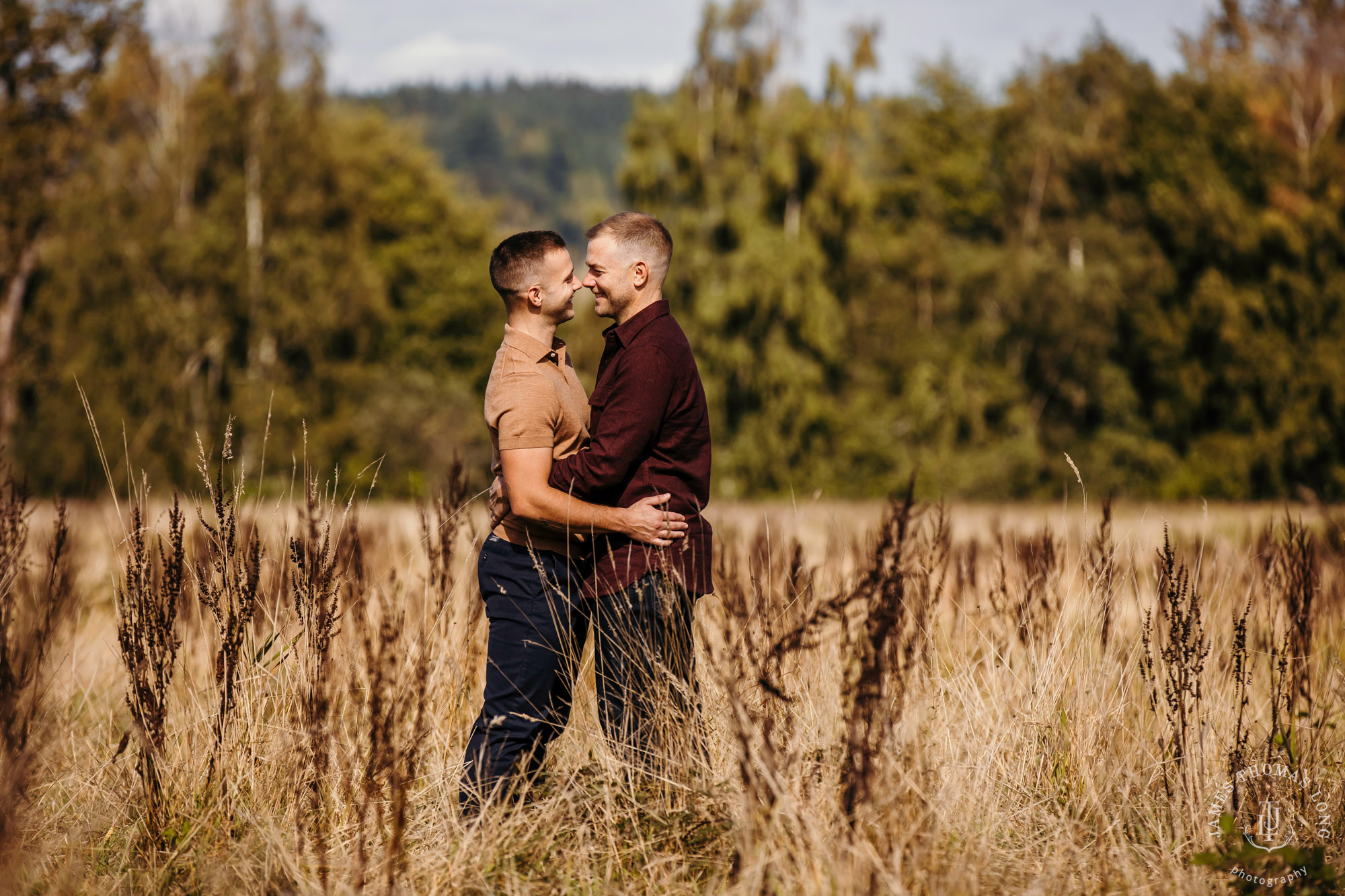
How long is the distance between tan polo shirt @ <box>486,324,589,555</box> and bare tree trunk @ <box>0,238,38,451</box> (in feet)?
69.0

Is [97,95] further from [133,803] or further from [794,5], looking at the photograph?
[133,803]

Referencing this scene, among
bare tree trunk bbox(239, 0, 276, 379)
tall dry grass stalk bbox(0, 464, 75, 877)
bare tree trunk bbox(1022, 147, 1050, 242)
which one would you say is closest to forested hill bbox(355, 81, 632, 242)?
bare tree trunk bbox(1022, 147, 1050, 242)

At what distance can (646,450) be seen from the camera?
9.80 feet

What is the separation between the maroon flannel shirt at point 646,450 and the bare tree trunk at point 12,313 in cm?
2121

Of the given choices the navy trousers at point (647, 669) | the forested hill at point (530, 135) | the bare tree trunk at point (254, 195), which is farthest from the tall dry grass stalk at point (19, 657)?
the forested hill at point (530, 135)

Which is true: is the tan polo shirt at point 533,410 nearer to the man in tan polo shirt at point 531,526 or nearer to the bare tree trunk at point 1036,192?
the man in tan polo shirt at point 531,526

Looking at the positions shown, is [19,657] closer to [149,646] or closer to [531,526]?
[149,646]

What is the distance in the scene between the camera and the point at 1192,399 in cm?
2594

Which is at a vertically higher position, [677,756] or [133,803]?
[677,756]

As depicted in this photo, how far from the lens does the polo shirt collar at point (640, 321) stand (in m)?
2.97

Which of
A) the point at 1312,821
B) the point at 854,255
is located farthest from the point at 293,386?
the point at 1312,821

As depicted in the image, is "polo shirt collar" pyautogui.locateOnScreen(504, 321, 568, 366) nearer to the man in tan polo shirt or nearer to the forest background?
the man in tan polo shirt

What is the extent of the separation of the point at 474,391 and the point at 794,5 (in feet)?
57.6

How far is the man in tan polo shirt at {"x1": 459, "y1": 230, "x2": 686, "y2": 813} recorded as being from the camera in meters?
2.83
